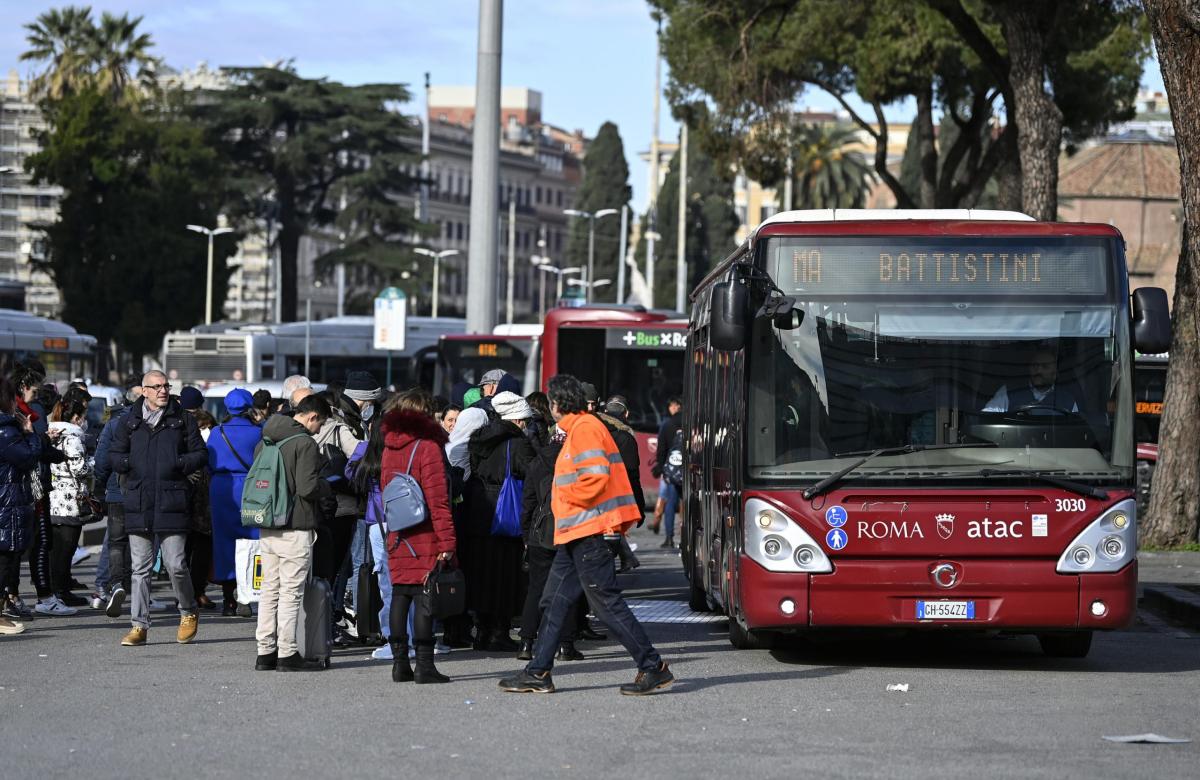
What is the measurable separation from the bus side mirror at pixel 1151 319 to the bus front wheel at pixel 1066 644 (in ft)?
6.44

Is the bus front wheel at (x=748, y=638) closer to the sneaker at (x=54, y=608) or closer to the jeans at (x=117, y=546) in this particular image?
the jeans at (x=117, y=546)

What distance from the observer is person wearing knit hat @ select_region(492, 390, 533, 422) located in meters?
13.1

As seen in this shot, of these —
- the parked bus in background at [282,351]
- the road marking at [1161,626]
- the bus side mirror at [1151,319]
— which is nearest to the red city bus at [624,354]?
the parked bus in background at [282,351]

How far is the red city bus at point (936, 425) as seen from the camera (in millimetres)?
11773

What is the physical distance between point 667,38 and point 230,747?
100ft

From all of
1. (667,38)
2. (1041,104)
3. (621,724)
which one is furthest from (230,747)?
(667,38)

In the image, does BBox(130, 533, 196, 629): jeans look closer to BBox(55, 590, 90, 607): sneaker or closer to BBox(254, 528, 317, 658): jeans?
BBox(254, 528, 317, 658): jeans

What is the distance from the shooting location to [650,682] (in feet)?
35.6

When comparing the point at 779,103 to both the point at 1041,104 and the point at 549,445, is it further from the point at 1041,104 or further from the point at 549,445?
the point at 549,445

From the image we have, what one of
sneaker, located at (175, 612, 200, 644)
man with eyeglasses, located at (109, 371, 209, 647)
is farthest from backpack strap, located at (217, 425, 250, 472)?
sneaker, located at (175, 612, 200, 644)

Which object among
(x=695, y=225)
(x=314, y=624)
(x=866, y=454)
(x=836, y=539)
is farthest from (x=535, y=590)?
(x=695, y=225)

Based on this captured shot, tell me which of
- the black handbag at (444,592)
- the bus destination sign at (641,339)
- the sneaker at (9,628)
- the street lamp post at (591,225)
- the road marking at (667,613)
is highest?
the street lamp post at (591,225)

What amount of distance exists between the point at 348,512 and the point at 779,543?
2.87 m

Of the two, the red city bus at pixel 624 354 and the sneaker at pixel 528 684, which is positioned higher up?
the red city bus at pixel 624 354
